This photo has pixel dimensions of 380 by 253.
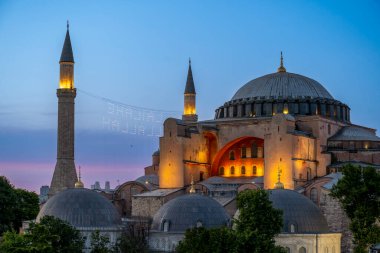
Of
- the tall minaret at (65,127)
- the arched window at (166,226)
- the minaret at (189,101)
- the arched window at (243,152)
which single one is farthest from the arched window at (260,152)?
the arched window at (166,226)

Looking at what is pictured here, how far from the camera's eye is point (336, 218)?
45281 mm

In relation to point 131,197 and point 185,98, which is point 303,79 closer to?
point 185,98

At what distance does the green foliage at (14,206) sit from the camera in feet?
165

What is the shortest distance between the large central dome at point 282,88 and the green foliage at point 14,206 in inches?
580

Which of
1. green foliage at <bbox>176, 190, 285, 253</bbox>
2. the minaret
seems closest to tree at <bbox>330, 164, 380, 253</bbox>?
green foliage at <bbox>176, 190, 285, 253</bbox>

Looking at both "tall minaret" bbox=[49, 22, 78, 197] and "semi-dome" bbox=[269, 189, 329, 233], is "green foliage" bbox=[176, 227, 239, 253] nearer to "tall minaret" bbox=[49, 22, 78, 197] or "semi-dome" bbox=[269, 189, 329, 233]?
"semi-dome" bbox=[269, 189, 329, 233]

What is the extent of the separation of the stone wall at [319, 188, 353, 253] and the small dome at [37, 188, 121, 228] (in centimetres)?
1136

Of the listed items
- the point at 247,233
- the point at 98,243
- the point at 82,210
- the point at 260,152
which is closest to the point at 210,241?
the point at 247,233

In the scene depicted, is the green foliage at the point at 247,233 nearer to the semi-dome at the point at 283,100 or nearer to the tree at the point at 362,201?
the tree at the point at 362,201

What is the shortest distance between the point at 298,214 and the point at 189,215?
487 cm

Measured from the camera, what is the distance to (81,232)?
38.4 meters

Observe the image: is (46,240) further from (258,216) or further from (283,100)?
(283,100)

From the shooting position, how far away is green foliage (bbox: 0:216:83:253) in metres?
33.6

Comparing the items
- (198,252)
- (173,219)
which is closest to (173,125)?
(173,219)
